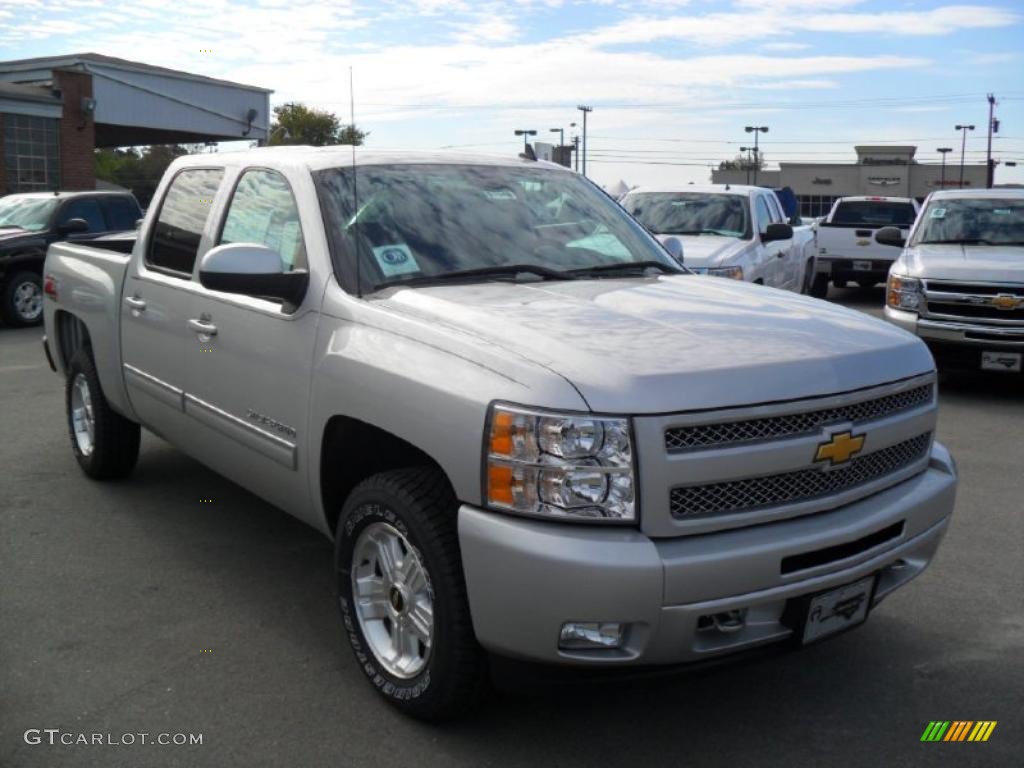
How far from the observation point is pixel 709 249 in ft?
36.3

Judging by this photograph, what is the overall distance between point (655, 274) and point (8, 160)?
85.4ft

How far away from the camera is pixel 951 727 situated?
3555mm

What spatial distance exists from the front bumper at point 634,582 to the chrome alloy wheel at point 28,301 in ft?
42.9

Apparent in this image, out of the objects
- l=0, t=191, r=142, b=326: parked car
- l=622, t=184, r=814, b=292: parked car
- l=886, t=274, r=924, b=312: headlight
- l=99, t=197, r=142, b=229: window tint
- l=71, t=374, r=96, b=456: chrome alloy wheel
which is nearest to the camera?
l=71, t=374, r=96, b=456: chrome alloy wheel

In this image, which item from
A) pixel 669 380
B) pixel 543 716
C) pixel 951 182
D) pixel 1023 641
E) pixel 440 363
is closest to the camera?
pixel 669 380

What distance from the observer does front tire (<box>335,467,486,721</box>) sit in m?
3.26

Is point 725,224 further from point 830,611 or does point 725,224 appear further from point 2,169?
point 2,169

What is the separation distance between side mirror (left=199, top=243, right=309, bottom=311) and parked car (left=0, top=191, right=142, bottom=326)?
1127 centimetres

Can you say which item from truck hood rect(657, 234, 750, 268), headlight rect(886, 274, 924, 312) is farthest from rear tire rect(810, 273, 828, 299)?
headlight rect(886, 274, 924, 312)

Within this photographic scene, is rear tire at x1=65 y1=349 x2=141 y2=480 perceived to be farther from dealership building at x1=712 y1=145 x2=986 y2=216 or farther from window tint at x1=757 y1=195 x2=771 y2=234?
dealership building at x1=712 y1=145 x2=986 y2=216

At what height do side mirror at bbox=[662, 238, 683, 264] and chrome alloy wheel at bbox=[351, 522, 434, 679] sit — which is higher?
side mirror at bbox=[662, 238, 683, 264]

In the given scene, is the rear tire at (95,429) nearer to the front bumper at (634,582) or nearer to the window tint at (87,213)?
the front bumper at (634,582)

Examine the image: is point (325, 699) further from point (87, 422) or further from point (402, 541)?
point (87, 422)

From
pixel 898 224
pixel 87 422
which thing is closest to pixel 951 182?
pixel 898 224
